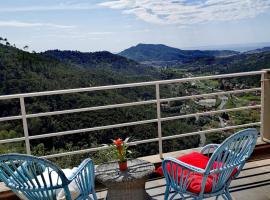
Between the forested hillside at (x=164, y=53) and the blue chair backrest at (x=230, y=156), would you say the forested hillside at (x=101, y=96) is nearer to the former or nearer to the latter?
the forested hillside at (x=164, y=53)

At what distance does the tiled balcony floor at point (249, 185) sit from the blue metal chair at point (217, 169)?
0.72m

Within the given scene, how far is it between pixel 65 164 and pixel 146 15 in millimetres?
8955

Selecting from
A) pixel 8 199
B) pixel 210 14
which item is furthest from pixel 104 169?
pixel 210 14

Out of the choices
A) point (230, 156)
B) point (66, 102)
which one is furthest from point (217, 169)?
point (66, 102)

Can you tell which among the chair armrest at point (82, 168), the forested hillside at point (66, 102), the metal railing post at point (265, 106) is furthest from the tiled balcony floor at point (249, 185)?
the chair armrest at point (82, 168)

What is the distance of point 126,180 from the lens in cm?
258

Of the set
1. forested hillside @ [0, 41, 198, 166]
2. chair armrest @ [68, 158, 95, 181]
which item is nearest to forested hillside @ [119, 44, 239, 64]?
forested hillside @ [0, 41, 198, 166]

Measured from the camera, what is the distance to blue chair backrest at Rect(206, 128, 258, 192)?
243cm

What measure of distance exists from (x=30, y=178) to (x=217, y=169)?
4.51 ft

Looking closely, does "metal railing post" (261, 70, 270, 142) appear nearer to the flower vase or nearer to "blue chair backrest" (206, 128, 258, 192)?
"blue chair backrest" (206, 128, 258, 192)

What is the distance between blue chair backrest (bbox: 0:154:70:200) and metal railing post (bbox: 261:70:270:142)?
3142 millimetres

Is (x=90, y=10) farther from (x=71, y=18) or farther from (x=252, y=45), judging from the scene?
(x=252, y=45)

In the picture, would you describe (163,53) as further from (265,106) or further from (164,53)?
(265,106)

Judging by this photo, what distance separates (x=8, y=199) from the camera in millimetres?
3459
